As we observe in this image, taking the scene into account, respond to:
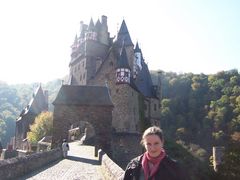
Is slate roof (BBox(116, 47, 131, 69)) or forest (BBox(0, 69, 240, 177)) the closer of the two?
slate roof (BBox(116, 47, 131, 69))

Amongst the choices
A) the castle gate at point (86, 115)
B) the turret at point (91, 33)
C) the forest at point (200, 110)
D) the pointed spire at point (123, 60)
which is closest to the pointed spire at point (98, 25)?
the turret at point (91, 33)

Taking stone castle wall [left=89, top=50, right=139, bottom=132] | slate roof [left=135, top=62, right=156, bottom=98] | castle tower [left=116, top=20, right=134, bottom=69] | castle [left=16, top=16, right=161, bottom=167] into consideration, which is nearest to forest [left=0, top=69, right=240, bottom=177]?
slate roof [left=135, top=62, right=156, bottom=98]

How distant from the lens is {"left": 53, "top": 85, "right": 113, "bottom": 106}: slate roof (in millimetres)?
30438

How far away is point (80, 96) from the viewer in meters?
31.1

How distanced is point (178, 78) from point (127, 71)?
194 feet

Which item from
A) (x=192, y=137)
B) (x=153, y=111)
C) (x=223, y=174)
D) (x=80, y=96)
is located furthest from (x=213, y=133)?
(x=80, y=96)

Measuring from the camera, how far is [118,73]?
45.3m

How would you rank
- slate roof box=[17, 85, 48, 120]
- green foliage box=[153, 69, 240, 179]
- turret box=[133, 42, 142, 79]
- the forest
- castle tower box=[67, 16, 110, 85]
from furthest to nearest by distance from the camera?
1. green foliage box=[153, 69, 240, 179]
2. the forest
3. slate roof box=[17, 85, 48, 120]
4. turret box=[133, 42, 142, 79]
5. castle tower box=[67, 16, 110, 85]

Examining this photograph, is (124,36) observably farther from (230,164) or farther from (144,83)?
(230,164)

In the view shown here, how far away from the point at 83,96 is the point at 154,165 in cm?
2696

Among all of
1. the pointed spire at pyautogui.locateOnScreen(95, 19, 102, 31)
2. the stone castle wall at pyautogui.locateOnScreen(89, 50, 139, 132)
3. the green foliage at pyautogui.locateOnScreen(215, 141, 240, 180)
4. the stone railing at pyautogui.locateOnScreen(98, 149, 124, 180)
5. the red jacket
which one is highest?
the pointed spire at pyautogui.locateOnScreen(95, 19, 102, 31)

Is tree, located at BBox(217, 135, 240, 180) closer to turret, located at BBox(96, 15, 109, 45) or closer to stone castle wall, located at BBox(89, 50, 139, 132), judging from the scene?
stone castle wall, located at BBox(89, 50, 139, 132)

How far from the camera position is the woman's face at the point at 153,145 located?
14.7 ft

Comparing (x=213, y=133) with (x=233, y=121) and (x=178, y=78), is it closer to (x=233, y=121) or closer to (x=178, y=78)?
(x=233, y=121)
